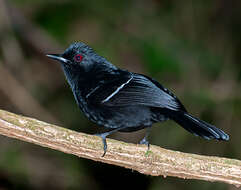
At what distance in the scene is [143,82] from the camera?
185 inches

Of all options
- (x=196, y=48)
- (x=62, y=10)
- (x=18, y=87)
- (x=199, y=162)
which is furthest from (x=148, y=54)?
(x=199, y=162)

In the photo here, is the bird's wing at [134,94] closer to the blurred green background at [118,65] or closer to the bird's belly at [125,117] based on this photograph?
the bird's belly at [125,117]

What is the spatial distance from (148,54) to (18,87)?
228 centimetres

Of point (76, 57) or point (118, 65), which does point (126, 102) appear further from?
point (118, 65)

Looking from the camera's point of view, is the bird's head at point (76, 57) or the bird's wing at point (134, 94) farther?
the bird's head at point (76, 57)

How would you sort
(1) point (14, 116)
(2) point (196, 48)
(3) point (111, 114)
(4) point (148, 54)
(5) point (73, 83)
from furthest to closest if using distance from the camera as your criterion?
(2) point (196, 48) → (4) point (148, 54) → (5) point (73, 83) → (3) point (111, 114) → (1) point (14, 116)

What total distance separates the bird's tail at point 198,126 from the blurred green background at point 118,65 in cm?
263

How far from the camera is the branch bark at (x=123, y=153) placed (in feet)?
13.3

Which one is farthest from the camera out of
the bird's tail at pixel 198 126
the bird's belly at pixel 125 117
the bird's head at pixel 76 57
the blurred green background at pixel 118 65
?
the blurred green background at pixel 118 65

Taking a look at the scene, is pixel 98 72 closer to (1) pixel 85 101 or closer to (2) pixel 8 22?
(1) pixel 85 101

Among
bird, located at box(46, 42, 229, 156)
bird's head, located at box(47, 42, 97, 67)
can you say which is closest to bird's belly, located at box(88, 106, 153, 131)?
bird, located at box(46, 42, 229, 156)

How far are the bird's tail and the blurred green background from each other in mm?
2631

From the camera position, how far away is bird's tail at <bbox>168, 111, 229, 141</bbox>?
430 cm

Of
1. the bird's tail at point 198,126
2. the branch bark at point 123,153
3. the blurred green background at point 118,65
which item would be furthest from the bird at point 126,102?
the blurred green background at point 118,65
